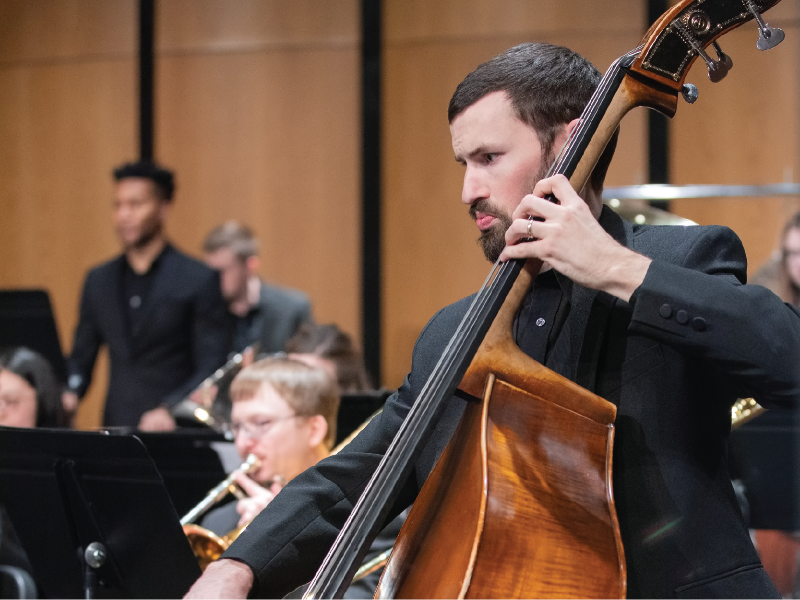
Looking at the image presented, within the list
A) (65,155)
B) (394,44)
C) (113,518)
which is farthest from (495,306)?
(65,155)

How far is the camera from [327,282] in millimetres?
5902

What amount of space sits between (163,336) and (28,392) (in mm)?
1111

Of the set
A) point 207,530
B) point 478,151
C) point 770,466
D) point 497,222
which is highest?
point 478,151

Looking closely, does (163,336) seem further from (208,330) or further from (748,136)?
(748,136)

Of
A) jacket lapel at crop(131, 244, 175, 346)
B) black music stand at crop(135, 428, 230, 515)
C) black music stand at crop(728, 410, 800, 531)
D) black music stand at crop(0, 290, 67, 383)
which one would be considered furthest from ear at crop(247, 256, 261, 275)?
black music stand at crop(728, 410, 800, 531)

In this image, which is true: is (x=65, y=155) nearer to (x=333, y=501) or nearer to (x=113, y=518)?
(x=113, y=518)

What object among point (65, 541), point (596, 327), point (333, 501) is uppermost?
point (596, 327)

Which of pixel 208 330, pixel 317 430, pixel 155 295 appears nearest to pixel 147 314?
pixel 155 295

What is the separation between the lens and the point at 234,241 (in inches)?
211

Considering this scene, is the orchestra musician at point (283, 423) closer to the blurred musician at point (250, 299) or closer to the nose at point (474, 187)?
the nose at point (474, 187)

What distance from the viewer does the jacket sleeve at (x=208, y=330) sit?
14.3 feet

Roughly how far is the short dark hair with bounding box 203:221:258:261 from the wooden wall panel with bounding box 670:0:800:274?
2.44 metres

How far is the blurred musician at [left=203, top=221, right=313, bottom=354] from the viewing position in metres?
A: 4.89

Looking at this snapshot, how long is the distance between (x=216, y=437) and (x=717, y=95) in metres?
3.83
